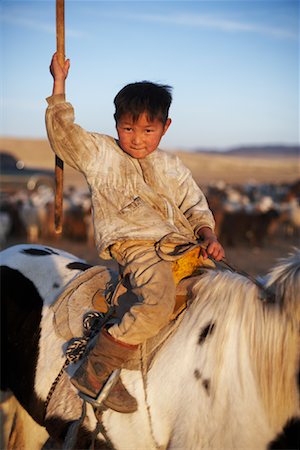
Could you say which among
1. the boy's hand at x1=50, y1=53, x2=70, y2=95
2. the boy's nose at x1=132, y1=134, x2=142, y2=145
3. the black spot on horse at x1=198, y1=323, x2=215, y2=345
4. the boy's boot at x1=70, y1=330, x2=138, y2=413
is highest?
the boy's hand at x1=50, y1=53, x2=70, y2=95

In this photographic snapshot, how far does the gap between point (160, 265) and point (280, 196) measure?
100 feet

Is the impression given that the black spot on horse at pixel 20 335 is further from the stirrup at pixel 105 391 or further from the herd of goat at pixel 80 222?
the herd of goat at pixel 80 222

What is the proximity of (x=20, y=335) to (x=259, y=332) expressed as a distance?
5.64ft

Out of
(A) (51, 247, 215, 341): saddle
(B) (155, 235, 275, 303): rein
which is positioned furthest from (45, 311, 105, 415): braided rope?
(B) (155, 235, 275, 303): rein

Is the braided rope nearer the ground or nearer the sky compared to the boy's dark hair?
nearer the ground

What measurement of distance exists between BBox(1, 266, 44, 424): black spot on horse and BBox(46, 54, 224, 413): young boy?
62 cm

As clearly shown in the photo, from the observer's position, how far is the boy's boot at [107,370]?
2.59 metres

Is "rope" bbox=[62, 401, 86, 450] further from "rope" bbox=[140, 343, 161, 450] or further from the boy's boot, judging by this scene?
"rope" bbox=[140, 343, 161, 450]

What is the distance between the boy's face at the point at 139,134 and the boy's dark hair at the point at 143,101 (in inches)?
1.0

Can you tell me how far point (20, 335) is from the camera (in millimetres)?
3383

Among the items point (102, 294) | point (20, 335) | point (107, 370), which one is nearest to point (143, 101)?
point (102, 294)

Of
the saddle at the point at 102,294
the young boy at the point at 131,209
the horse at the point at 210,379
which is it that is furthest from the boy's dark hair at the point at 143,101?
the horse at the point at 210,379

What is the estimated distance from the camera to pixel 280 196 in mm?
31906

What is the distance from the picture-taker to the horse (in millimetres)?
2285
